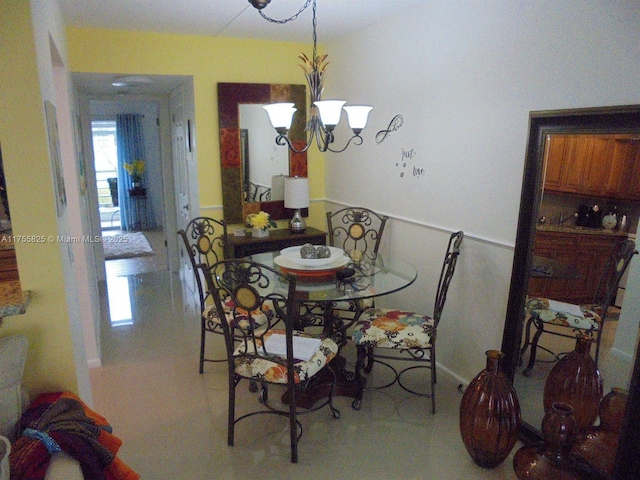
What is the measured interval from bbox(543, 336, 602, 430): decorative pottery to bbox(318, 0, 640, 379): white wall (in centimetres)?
34

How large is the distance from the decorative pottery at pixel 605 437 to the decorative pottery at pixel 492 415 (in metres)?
0.30

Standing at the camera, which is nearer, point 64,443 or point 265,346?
point 64,443

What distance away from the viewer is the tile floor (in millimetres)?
2160

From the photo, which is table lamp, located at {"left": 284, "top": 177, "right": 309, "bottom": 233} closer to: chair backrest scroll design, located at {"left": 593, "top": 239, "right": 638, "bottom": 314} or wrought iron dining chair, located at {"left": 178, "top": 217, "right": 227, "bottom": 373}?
wrought iron dining chair, located at {"left": 178, "top": 217, "right": 227, "bottom": 373}

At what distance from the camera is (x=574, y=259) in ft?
6.79

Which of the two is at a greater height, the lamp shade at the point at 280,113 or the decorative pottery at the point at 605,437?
the lamp shade at the point at 280,113

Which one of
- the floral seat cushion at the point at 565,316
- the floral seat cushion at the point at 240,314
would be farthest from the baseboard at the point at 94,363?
the floral seat cushion at the point at 565,316

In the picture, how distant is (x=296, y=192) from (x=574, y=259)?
2.51 m

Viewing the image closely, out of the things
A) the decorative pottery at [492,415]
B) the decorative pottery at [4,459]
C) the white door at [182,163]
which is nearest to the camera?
the decorative pottery at [4,459]

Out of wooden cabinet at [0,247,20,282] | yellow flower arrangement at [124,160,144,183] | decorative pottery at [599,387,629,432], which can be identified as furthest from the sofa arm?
yellow flower arrangement at [124,160,144,183]

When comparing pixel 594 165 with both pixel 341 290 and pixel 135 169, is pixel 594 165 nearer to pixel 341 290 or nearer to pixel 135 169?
pixel 341 290

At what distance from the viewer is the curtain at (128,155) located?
26.6 ft

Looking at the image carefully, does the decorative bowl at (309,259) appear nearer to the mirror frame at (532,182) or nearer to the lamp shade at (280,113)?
the lamp shade at (280,113)

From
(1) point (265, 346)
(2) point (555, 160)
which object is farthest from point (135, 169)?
(2) point (555, 160)
